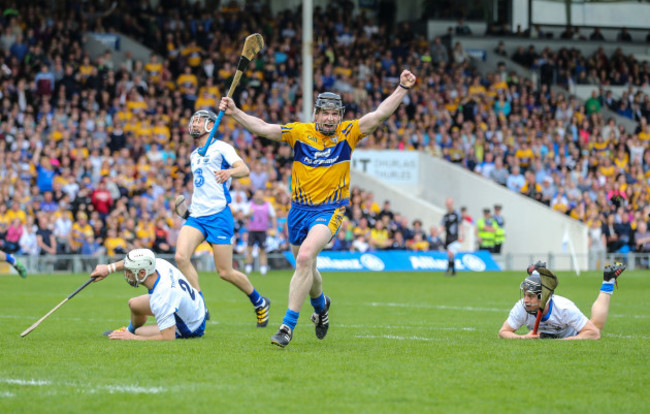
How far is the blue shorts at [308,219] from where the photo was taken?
9.93 meters

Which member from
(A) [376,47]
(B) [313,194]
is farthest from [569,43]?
(B) [313,194]

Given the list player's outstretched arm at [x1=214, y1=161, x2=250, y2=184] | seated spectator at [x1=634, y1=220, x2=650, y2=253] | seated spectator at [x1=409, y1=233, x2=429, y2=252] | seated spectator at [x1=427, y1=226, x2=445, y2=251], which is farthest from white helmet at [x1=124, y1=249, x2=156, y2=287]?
seated spectator at [x1=634, y1=220, x2=650, y2=253]

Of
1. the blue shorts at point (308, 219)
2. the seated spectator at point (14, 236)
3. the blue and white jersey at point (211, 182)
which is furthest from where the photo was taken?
the seated spectator at point (14, 236)

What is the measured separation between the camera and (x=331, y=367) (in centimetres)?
812

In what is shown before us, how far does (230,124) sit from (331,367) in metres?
21.9

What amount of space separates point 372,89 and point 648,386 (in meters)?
26.9

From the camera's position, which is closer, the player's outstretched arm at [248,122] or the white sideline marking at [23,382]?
the white sideline marking at [23,382]

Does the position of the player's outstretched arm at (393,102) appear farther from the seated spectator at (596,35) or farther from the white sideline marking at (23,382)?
the seated spectator at (596,35)

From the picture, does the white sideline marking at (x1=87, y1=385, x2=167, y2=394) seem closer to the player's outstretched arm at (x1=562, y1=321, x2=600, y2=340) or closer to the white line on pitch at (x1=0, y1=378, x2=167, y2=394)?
the white line on pitch at (x1=0, y1=378, x2=167, y2=394)

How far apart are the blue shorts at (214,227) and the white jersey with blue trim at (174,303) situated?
6.43ft

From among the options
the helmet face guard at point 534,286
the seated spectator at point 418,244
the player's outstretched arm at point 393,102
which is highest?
the player's outstretched arm at point 393,102

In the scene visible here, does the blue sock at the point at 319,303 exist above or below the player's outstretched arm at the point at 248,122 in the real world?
below

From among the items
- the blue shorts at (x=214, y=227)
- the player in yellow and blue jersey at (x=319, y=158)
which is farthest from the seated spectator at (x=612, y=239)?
the player in yellow and blue jersey at (x=319, y=158)

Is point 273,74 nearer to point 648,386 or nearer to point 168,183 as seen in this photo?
point 168,183
